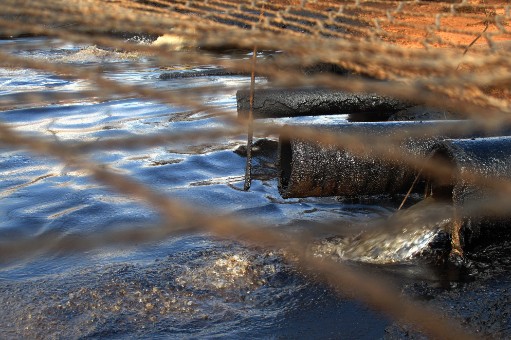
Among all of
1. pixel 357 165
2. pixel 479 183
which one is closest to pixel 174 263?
pixel 357 165

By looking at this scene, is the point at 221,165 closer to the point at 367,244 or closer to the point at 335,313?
the point at 367,244

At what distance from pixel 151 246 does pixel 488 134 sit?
10.3ft

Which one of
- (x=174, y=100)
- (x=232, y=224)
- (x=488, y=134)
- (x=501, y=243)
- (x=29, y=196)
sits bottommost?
(x=29, y=196)

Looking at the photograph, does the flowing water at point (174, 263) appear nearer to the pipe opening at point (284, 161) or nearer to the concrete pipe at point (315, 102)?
the pipe opening at point (284, 161)

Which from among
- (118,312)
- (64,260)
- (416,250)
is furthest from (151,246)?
(416,250)

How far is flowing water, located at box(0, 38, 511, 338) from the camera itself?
3.66 metres

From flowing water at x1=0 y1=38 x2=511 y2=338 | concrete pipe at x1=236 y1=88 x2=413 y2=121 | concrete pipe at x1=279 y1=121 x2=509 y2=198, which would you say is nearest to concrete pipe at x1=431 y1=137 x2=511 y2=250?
flowing water at x1=0 y1=38 x2=511 y2=338

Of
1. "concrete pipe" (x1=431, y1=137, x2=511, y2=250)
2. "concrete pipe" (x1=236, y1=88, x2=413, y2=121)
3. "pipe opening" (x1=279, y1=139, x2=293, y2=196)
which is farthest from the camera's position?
"concrete pipe" (x1=236, y1=88, x2=413, y2=121)

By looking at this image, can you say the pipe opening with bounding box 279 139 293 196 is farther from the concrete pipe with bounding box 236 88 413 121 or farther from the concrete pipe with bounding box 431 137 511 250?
the concrete pipe with bounding box 236 88 413 121

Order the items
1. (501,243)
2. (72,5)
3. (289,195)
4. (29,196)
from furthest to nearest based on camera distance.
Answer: (29,196) → (289,195) → (501,243) → (72,5)

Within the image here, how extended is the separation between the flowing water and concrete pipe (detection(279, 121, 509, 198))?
8.8 inches

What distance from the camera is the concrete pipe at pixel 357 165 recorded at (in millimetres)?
5484

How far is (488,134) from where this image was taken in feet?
19.5

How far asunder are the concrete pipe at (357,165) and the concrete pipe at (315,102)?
2.84 meters
